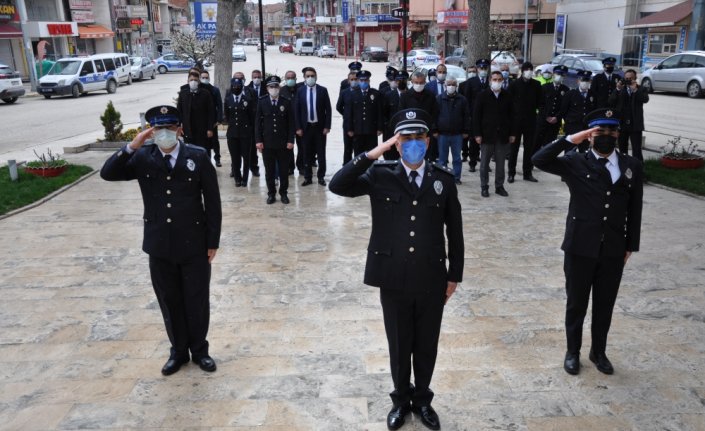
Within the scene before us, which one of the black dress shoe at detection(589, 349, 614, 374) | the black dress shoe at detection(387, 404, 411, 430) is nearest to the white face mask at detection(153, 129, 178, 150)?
the black dress shoe at detection(387, 404, 411, 430)

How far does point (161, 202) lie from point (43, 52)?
36.0 metres

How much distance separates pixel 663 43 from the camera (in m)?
33.4

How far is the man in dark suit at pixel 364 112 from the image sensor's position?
36.6ft

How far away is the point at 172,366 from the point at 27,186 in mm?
8037

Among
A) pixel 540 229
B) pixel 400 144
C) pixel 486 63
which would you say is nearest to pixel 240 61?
pixel 486 63

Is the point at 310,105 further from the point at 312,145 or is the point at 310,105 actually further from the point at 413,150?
the point at 413,150

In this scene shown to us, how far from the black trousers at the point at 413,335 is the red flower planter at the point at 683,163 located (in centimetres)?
982

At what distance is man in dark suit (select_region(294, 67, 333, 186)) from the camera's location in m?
11.2

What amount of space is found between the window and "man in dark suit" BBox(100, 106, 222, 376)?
3423cm

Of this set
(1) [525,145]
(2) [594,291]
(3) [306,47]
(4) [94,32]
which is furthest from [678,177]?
(3) [306,47]

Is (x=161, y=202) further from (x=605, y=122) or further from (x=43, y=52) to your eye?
(x=43, y=52)

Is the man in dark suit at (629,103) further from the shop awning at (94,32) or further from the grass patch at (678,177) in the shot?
the shop awning at (94,32)

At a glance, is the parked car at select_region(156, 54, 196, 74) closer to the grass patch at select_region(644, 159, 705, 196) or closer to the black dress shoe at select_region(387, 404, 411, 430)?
the grass patch at select_region(644, 159, 705, 196)

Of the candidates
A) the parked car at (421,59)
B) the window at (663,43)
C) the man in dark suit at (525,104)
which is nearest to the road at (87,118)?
the man in dark suit at (525,104)
